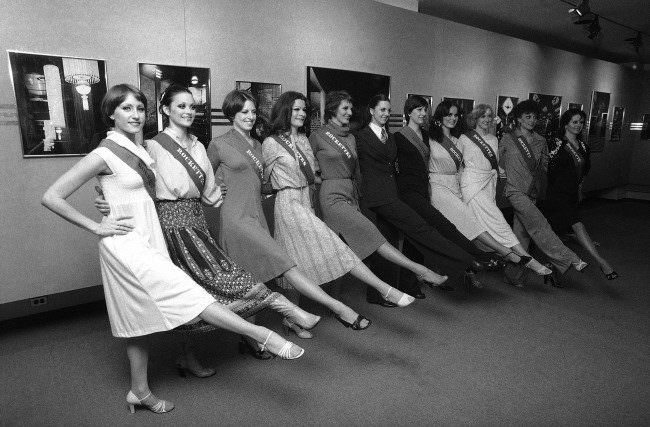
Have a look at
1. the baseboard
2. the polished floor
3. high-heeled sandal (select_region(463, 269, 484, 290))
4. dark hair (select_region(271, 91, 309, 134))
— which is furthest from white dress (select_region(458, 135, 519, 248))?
the baseboard

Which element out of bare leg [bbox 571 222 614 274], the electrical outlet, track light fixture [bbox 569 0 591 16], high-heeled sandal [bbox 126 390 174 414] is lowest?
high-heeled sandal [bbox 126 390 174 414]

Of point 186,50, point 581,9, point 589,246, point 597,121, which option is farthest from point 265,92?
point 597,121

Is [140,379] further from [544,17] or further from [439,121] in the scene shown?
[544,17]

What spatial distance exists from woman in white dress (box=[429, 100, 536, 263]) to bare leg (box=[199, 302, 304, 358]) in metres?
2.32

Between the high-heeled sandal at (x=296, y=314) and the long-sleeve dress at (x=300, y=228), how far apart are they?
2.35 feet

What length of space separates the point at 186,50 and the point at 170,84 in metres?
0.33

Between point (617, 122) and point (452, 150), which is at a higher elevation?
point (617, 122)

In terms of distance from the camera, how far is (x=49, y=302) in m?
3.54

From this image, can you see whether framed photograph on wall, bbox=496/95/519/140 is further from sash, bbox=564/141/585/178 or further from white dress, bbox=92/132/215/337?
white dress, bbox=92/132/215/337

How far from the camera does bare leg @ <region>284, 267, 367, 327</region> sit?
105 inches

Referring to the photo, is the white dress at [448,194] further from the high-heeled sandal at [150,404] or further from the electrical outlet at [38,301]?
the electrical outlet at [38,301]

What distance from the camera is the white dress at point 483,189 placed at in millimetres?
4043

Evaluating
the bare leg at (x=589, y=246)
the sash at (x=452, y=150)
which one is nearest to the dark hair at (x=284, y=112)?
the sash at (x=452, y=150)

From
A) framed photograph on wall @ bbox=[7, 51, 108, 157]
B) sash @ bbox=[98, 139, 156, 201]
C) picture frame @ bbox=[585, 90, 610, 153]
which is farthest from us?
picture frame @ bbox=[585, 90, 610, 153]
